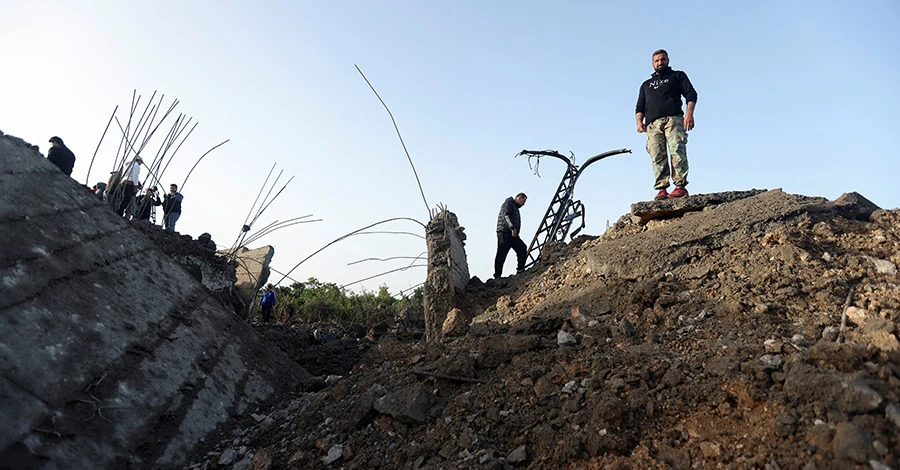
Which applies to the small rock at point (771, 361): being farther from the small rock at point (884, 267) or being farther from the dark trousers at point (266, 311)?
the dark trousers at point (266, 311)

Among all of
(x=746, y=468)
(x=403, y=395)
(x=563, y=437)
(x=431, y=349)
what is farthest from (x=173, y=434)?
(x=746, y=468)

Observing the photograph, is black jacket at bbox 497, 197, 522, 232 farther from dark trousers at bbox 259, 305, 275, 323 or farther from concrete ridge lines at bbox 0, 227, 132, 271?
concrete ridge lines at bbox 0, 227, 132, 271

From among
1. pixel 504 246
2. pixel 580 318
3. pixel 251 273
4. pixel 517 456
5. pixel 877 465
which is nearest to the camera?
pixel 877 465

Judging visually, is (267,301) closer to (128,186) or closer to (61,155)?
(128,186)

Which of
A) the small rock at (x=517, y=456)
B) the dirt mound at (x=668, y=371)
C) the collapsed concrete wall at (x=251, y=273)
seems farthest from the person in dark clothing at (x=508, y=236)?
the small rock at (x=517, y=456)

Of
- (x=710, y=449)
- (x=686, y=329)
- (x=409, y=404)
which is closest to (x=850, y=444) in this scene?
(x=710, y=449)

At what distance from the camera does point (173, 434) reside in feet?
9.68

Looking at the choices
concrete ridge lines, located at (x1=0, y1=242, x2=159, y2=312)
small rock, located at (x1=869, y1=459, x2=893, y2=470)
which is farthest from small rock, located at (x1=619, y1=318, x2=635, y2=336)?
concrete ridge lines, located at (x1=0, y1=242, x2=159, y2=312)

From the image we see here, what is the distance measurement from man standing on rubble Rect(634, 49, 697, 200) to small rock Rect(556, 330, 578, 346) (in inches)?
96.5

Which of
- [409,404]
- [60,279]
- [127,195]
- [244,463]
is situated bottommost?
[244,463]

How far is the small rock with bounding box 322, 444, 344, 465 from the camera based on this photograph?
2.76m

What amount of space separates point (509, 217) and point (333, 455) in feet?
14.7

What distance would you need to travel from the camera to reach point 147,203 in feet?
20.0

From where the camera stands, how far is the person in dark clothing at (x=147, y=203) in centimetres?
548
